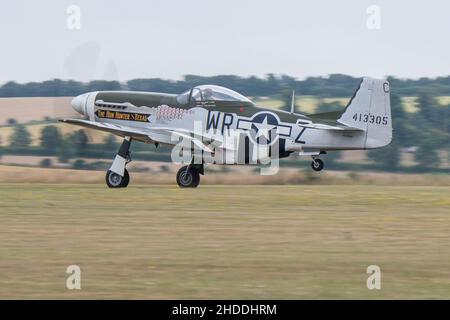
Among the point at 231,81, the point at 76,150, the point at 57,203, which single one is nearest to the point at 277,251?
the point at 57,203

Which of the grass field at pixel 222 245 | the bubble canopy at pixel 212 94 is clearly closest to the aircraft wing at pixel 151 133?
the bubble canopy at pixel 212 94

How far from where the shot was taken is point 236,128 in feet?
75.1

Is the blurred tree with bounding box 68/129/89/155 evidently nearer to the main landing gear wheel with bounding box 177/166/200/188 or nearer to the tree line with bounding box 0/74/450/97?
the main landing gear wheel with bounding box 177/166/200/188

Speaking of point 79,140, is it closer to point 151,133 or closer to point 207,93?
point 151,133

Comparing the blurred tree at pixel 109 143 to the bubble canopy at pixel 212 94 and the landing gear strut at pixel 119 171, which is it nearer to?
the landing gear strut at pixel 119 171

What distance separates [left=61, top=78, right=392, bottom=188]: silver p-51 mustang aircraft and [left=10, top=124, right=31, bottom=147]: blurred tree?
15370mm

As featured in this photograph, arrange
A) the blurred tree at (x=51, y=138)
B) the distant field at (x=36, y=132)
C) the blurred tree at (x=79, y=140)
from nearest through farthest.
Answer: the blurred tree at (x=79, y=140) < the distant field at (x=36, y=132) < the blurred tree at (x=51, y=138)

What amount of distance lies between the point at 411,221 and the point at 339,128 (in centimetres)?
744

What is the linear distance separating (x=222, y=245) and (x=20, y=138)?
89.8 feet

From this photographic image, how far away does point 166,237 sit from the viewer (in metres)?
13.4

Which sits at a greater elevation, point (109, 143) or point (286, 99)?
point (286, 99)

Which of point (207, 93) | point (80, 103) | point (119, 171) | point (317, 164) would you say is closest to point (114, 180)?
point (119, 171)

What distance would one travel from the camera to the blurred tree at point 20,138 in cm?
3822
